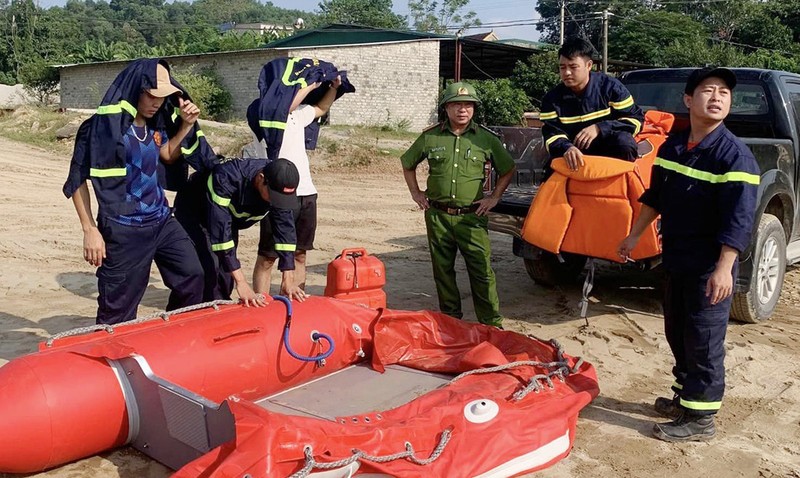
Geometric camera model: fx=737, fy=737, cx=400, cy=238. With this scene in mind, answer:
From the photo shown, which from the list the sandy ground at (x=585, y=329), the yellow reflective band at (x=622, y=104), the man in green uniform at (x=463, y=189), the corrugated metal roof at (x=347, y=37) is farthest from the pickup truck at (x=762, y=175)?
the corrugated metal roof at (x=347, y=37)

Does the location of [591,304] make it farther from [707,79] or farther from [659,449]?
[707,79]

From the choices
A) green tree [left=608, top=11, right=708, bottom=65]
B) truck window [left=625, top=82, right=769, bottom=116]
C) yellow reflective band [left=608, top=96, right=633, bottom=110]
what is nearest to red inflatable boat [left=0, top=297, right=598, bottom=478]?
yellow reflective band [left=608, top=96, right=633, bottom=110]

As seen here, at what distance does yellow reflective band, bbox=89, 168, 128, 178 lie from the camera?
414cm

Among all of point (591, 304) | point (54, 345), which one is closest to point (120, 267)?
point (54, 345)

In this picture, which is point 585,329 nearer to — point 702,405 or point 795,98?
point 702,405

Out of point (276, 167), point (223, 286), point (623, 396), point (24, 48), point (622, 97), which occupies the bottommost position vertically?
point (623, 396)

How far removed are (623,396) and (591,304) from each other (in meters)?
1.99

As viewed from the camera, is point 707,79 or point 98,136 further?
point 98,136

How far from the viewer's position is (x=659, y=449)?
12.7 feet

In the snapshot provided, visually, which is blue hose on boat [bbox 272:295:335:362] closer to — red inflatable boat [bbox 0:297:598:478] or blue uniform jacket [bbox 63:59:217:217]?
red inflatable boat [bbox 0:297:598:478]

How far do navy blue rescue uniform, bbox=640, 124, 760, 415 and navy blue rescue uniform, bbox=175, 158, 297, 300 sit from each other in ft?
7.46

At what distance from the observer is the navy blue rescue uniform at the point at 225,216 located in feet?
14.7

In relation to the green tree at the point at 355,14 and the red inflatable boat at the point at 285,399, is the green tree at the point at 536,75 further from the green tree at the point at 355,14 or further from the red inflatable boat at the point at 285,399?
the green tree at the point at 355,14

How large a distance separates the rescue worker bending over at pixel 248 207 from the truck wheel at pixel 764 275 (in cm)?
341
